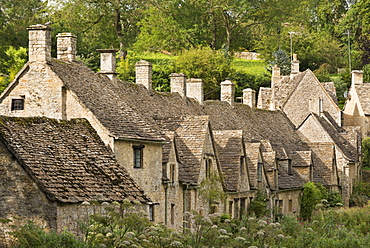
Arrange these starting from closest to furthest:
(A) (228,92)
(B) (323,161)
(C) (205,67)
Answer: (A) (228,92)
(B) (323,161)
(C) (205,67)

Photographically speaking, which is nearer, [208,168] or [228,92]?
[208,168]

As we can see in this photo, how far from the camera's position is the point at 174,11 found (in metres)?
94.4

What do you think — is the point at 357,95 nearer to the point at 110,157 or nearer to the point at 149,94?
the point at 149,94

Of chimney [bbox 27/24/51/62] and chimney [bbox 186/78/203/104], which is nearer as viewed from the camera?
chimney [bbox 27/24/51/62]

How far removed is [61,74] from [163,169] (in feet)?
19.5

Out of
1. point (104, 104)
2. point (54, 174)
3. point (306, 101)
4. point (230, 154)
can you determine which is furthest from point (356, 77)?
point (54, 174)

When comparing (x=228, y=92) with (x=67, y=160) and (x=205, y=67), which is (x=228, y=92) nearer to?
(x=205, y=67)

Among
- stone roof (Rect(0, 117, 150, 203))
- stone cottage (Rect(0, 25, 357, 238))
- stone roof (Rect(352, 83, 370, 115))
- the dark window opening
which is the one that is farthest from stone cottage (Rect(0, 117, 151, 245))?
stone roof (Rect(352, 83, 370, 115))

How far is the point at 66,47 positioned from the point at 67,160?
403 inches

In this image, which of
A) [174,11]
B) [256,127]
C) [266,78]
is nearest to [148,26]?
[174,11]

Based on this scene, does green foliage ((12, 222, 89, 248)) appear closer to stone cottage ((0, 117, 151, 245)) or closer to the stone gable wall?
stone cottage ((0, 117, 151, 245))

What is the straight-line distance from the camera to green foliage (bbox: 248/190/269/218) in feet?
156

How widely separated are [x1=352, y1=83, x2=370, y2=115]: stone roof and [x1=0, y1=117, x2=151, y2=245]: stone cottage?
56484 mm

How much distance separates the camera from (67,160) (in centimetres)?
3023
